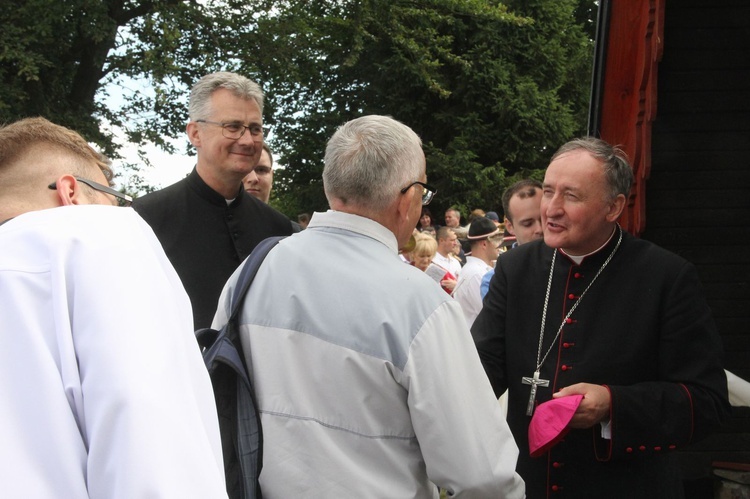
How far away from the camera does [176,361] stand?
4.23 ft

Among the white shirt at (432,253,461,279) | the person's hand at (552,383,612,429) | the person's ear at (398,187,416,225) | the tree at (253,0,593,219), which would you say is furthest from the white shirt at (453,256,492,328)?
the tree at (253,0,593,219)

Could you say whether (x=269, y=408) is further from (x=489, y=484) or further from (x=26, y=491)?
(x=26, y=491)

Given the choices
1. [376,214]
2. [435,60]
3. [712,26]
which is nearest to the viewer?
[376,214]

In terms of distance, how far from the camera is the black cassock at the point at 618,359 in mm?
2891

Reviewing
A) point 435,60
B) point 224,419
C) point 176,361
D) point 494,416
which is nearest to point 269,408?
point 224,419

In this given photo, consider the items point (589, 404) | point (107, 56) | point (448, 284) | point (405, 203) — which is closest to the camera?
point (405, 203)

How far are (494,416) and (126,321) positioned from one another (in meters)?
1.23

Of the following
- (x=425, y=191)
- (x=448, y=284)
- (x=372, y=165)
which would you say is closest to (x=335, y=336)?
(x=372, y=165)

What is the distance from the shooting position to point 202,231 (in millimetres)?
3617

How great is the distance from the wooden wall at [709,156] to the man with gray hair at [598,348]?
3.27ft

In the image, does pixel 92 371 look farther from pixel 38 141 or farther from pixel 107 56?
pixel 107 56

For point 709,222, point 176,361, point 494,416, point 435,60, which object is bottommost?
point 494,416

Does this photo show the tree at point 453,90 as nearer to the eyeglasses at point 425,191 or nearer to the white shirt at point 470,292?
the white shirt at point 470,292

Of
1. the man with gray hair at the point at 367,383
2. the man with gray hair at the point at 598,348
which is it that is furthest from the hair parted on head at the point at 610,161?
the man with gray hair at the point at 367,383
